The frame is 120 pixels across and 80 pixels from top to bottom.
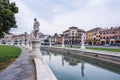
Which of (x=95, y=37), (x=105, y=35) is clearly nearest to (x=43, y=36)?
(x=95, y=37)

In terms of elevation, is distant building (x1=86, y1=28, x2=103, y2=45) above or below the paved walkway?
above

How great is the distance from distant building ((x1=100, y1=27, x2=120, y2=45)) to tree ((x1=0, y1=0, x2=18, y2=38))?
76276mm

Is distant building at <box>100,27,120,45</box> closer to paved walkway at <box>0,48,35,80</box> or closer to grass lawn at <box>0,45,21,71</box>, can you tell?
grass lawn at <box>0,45,21,71</box>

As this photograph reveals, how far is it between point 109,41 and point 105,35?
3546 mm

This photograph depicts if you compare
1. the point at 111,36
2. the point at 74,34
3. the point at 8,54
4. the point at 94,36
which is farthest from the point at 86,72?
the point at 74,34

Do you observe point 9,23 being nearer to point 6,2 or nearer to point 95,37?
point 6,2

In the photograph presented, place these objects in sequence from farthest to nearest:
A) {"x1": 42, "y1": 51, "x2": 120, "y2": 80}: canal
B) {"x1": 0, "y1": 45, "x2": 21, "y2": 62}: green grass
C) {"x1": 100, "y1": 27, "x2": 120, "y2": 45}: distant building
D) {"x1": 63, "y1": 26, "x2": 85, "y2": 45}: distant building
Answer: {"x1": 63, "y1": 26, "x2": 85, "y2": 45}: distant building
{"x1": 100, "y1": 27, "x2": 120, "y2": 45}: distant building
{"x1": 0, "y1": 45, "x2": 21, "y2": 62}: green grass
{"x1": 42, "y1": 51, "x2": 120, "y2": 80}: canal

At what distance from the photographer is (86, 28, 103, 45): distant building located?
105 meters

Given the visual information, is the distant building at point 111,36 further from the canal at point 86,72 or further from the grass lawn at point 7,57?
the canal at point 86,72

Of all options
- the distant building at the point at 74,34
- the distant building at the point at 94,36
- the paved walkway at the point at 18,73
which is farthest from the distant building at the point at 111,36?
the paved walkway at the point at 18,73

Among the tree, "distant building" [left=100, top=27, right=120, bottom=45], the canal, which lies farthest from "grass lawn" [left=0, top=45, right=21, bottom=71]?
"distant building" [left=100, top=27, right=120, bottom=45]

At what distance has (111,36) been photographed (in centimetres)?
9375

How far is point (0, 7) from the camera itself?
1523 centimetres

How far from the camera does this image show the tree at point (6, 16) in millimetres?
16052
